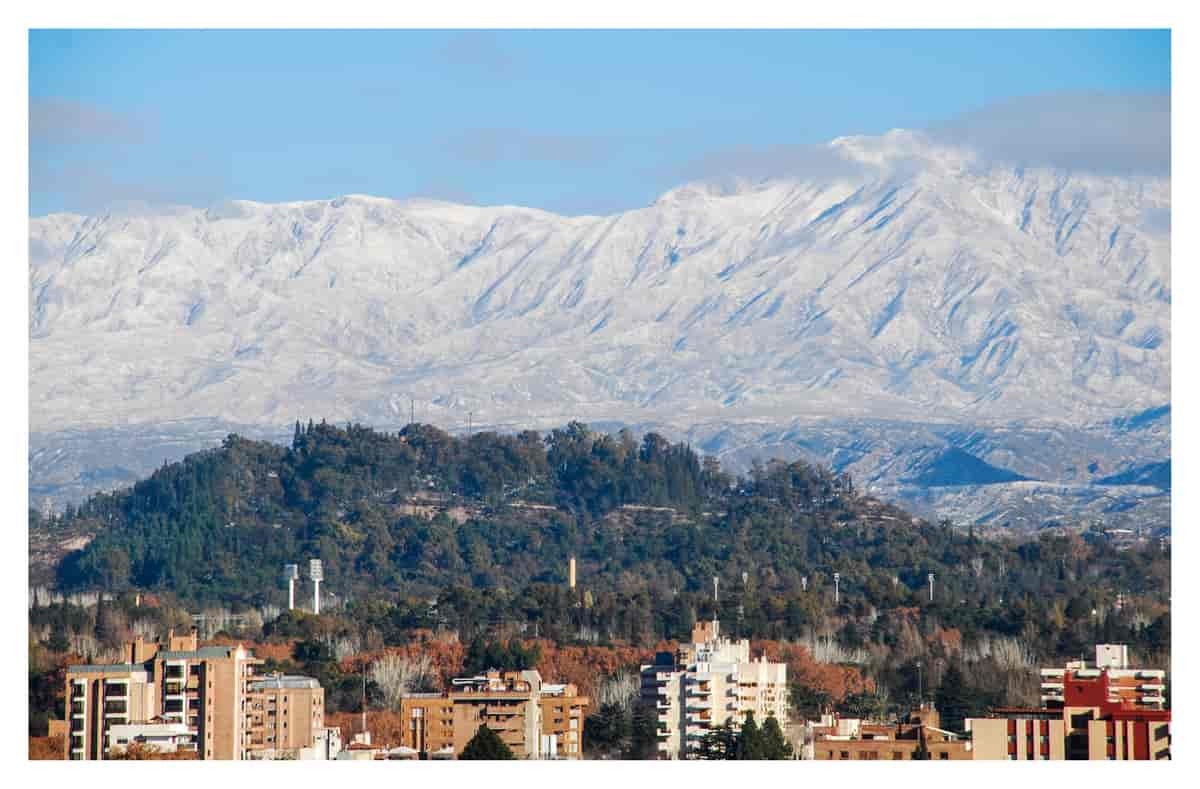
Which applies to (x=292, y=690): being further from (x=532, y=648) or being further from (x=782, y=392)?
(x=782, y=392)

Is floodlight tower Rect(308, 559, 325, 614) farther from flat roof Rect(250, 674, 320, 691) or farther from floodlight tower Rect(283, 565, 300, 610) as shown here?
flat roof Rect(250, 674, 320, 691)

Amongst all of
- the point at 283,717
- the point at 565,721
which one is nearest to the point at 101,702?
the point at 283,717

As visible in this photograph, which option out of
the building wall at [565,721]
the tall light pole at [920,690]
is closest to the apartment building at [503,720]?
the building wall at [565,721]

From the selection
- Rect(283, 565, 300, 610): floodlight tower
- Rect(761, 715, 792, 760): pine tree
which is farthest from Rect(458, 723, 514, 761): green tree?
Rect(283, 565, 300, 610): floodlight tower

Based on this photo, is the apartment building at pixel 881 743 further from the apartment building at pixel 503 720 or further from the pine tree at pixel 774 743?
the apartment building at pixel 503 720

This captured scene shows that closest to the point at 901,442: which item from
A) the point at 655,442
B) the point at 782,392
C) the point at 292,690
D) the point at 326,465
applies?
the point at 782,392
